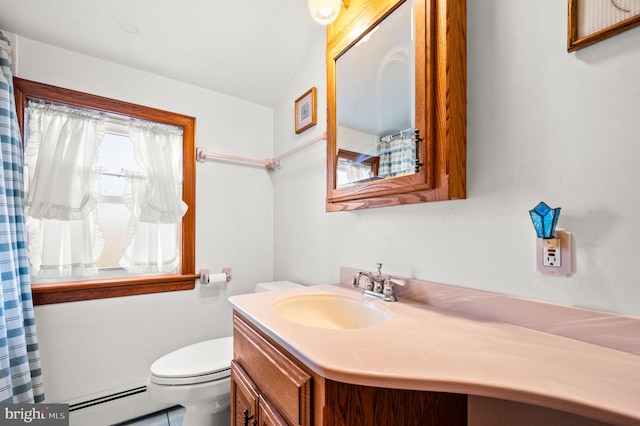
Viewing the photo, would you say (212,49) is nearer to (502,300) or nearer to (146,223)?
(146,223)

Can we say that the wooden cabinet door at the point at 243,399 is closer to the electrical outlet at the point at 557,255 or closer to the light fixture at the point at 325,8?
the electrical outlet at the point at 557,255

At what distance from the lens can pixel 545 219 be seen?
2.31ft

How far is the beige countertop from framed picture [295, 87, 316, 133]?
121 cm

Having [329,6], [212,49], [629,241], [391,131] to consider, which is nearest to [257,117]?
[212,49]

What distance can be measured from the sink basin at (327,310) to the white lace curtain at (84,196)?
107cm

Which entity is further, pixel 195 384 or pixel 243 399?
pixel 195 384

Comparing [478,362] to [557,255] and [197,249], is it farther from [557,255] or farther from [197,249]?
[197,249]

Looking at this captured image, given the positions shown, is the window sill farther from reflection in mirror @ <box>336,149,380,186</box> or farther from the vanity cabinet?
reflection in mirror @ <box>336,149,380,186</box>

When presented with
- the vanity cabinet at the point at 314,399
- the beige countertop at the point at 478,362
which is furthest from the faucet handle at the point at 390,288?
the vanity cabinet at the point at 314,399

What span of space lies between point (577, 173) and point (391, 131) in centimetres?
57

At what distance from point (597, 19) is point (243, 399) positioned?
150 centimetres

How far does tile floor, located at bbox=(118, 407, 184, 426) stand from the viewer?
1564 mm

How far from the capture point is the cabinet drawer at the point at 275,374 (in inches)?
25.8

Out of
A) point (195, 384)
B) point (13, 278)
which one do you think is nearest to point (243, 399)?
point (195, 384)
